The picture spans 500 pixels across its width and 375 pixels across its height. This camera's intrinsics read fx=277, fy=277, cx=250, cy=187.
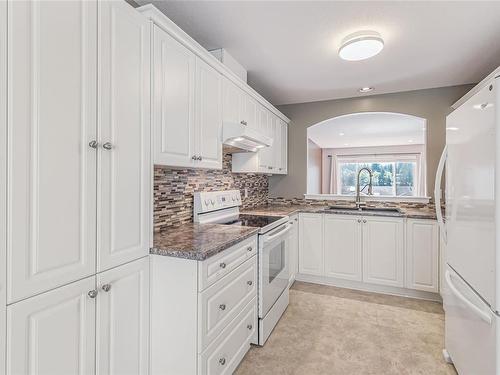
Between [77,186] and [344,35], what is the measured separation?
210 centimetres

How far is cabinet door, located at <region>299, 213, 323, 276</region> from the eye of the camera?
335 cm

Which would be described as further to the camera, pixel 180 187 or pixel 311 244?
pixel 311 244

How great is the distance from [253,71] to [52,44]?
82.9 inches

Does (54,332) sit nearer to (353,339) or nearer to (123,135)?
(123,135)

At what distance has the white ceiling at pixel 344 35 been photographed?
1.80 metres

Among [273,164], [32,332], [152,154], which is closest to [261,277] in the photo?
[152,154]

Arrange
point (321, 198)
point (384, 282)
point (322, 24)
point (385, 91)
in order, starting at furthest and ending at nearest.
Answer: point (321, 198) → point (385, 91) → point (384, 282) → point (322, 24)

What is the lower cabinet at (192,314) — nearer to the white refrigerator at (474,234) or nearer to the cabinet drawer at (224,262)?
the cabinet drawer at (224,262)

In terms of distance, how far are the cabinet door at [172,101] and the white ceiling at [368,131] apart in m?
2.78

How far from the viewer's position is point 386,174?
8.02 m

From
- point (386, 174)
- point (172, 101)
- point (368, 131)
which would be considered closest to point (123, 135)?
point (172, 101)

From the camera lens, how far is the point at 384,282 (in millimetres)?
3078

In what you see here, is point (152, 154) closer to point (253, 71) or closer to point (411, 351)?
point (253, 71)

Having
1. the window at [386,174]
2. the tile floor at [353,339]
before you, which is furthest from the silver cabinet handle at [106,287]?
the window at [386,174]
